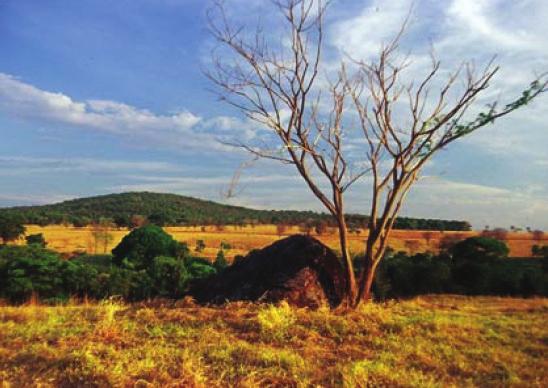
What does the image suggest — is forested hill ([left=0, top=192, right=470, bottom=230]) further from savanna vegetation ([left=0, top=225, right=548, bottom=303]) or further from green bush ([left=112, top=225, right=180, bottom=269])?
savanna vegetation ([left=0, top=225, right=548, bottom=303])

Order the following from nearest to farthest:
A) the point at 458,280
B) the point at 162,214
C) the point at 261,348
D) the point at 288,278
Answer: the point at 261,348, the point at 288,278, the point at 458,280, the point at 162,214

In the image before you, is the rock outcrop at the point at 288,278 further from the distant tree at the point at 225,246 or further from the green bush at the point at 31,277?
the distant tree at the point at 225,246

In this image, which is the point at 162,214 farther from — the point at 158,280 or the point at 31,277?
the point at 31,277

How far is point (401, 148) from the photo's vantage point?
361 inches

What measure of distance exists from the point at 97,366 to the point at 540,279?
1897cm

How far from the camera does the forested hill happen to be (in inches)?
2968

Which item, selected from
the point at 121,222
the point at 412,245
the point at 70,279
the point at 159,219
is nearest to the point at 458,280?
the point at 70,279

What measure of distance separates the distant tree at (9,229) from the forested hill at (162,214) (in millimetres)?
25170

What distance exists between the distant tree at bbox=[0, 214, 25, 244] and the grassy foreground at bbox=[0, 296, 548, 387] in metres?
37.4

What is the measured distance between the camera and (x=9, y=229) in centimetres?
4084

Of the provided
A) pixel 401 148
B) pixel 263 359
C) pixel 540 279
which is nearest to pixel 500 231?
pixel 540 279

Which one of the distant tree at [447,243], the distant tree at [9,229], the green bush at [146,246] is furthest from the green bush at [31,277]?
the distant tree at [447,243]

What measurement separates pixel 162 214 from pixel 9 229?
37.6 metres

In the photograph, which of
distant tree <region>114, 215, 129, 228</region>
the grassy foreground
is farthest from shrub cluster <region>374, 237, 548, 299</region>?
distant tree <region>114, 215, 129, 228</region>
